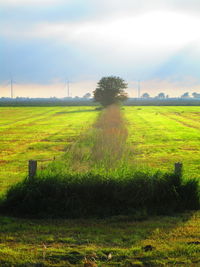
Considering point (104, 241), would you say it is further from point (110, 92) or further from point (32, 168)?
point (110, 92)

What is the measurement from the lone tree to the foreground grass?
88774 millimetres

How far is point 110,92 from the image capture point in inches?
3841

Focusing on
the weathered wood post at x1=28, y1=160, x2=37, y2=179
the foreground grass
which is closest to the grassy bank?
the weathered wood post at x1=28, y1=160, x2=37, y2=179

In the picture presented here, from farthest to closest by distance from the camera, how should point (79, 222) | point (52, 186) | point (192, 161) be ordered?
point (192, 161) < point (52, 186) < point (79, 222)

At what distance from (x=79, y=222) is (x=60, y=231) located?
783 mm

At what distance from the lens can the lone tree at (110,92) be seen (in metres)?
97.7

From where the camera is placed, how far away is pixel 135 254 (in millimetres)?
7281

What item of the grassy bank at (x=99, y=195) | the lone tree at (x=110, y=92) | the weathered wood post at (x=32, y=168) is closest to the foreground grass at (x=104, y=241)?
the grassy bank at (x=99, y=195)

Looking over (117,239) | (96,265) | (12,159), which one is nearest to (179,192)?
(117,239)

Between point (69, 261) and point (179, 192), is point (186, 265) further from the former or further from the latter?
point (179, 192)

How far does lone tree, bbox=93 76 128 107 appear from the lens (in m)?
97.7

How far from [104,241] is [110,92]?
90.8 meters

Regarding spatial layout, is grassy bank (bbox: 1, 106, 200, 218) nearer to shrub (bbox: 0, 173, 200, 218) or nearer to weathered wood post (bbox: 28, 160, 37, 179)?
shrub (bbox: 0, 173, 200, 218)

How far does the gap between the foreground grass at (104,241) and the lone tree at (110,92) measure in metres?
88.8
